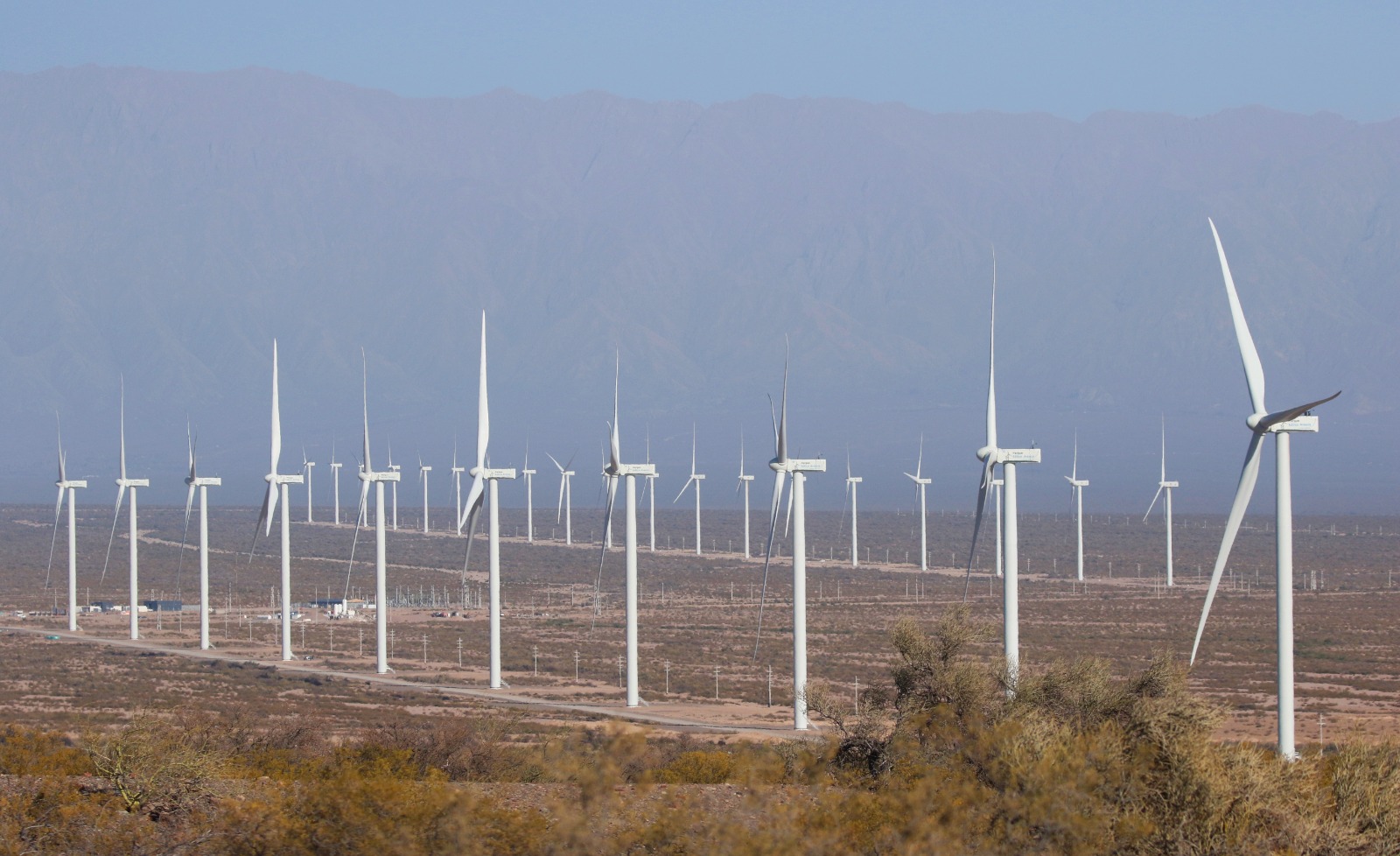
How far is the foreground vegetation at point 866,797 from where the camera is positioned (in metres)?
19.6

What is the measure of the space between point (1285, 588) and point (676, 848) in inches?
696

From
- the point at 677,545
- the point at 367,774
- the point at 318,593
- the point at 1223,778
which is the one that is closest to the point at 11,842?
the point at 367,774

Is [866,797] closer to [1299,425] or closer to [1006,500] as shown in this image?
[1299,425]

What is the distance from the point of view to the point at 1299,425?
110 ft

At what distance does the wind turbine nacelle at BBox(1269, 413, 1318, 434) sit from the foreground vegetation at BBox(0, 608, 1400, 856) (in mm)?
8589

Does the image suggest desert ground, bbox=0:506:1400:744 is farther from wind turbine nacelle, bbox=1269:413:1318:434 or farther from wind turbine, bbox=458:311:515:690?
wind turbine nacelle, bbox=1269:413:1318:434

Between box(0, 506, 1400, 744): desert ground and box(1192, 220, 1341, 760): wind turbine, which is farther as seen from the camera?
box(0, 506, 1400, 744): desert ground

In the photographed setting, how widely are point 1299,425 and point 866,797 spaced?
16810 mm

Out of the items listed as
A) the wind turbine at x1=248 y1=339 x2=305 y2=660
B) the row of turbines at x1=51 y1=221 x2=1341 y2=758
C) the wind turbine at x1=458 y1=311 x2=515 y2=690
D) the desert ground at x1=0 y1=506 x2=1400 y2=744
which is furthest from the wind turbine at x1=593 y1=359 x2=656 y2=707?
the wind turbine at x1=248 y1=339 x2=305 y2=660

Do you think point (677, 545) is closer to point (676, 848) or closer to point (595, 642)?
point (595, 642)

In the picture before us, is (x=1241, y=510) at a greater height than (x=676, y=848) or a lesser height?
greater

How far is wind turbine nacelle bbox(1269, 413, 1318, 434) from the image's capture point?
109 ft

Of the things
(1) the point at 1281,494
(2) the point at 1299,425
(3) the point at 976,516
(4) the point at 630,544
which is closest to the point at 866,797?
(1) the point at 1281,494

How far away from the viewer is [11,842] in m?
20.7
